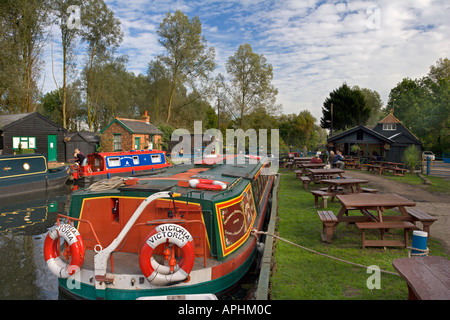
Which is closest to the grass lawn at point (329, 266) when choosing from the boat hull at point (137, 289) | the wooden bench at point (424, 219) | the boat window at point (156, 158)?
the wooden bench at point (424, 219)

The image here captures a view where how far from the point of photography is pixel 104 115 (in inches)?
1636

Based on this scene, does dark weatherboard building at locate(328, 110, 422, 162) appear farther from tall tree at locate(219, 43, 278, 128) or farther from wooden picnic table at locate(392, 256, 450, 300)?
wooden picnic table at locate(392, 256, 450, 300)

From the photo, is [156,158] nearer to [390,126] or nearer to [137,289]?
[137,289]

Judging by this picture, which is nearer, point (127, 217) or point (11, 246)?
point (127, 217)

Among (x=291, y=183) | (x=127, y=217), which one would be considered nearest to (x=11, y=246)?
(x=127, y=217)

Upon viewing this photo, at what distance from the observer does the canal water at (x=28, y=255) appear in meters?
5.57

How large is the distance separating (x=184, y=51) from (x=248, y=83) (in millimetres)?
8012

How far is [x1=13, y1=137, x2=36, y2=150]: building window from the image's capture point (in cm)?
2131

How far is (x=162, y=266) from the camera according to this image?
13.6 feet

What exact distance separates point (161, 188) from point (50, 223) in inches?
280

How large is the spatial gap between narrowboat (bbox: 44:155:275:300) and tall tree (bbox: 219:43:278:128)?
1130 inches

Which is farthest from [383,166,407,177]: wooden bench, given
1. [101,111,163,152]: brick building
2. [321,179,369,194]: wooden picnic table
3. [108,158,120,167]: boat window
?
[101,111,163,152]: brick building

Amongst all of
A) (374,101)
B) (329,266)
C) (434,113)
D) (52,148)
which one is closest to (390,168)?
(329,266)
